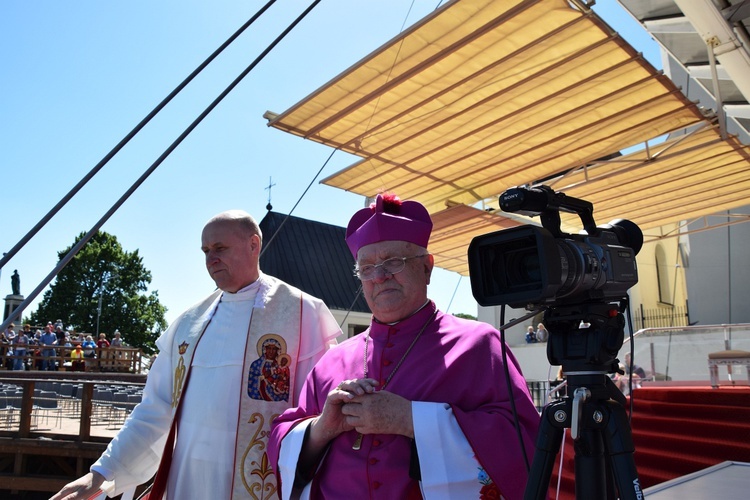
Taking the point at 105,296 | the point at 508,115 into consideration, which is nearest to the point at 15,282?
the point at 105,296

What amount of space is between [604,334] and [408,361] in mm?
795

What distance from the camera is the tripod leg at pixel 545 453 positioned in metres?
1.35

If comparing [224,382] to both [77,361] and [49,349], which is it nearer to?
→ [77,361]

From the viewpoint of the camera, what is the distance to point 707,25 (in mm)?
6625

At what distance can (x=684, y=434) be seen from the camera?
6.39 meters

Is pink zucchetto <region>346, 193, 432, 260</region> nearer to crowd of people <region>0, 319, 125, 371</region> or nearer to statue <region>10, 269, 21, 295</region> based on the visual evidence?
crowd of people <region>0, 319, 125, 371</region>

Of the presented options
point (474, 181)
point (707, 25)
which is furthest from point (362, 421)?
point (474, 181)

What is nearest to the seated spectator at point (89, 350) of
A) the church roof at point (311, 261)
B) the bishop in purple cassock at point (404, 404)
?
the church roof at point (311, 261)

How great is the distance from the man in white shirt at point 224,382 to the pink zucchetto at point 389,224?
78cm

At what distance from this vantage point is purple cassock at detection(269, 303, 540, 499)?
5.78ft

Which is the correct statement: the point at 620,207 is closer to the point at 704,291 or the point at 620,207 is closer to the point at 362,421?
the point at 704,291

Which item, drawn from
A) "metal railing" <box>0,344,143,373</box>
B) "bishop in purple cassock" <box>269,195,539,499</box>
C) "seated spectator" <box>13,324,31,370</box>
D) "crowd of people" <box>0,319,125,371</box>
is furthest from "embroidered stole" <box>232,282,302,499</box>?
"metal railing" <box>0,344,143,373</box>

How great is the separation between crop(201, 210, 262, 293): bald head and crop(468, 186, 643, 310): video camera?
1.53 m

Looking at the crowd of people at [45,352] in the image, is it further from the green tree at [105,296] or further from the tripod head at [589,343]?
the green tree at [105,296]
